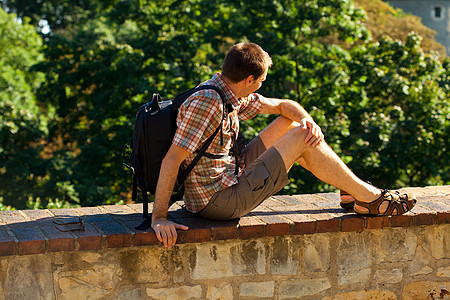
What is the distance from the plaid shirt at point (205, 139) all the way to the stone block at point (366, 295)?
892mm

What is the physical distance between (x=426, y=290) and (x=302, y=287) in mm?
819

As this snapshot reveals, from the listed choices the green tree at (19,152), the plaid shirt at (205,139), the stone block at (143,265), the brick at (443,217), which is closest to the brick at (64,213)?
the stone block at (143,265)

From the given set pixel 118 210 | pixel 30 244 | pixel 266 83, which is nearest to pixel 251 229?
pixel 118 210

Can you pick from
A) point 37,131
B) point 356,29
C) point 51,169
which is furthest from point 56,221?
point 356,29

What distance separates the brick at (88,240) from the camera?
273 cm

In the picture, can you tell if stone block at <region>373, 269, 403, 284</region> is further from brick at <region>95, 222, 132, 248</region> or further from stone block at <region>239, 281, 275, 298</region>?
brick at <region>95, 222, 132, 248</region>

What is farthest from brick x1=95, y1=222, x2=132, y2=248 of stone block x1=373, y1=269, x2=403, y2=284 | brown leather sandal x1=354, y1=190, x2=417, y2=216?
stone block x1=373, y1=269, x2=403, y2=284

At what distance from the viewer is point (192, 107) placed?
292 cm

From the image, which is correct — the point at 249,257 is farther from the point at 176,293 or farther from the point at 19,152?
the point at 19,152

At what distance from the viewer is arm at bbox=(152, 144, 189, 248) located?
285 cm

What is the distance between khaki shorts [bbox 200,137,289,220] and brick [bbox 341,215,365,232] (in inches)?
16.3

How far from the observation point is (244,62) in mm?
2996

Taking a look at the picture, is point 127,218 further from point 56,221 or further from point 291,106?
→ point 291,106

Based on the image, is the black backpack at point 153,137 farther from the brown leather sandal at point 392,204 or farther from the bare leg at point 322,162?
the brown leather sandal at point 392,204
